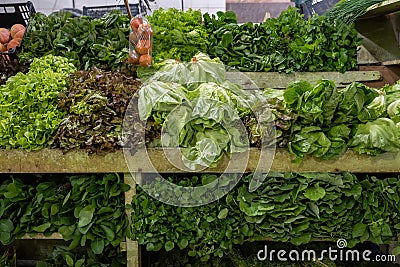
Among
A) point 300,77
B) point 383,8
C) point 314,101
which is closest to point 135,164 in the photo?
point 314,101

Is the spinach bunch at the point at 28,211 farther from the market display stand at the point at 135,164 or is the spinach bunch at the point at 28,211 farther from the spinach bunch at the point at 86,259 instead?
the spinach bunch at the point at 86,259

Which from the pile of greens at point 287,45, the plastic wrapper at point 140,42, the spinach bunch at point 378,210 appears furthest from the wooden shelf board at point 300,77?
the spinach bunch at point 378,210

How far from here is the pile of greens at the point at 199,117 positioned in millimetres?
1717

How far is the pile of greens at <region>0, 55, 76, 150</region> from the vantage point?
5.99ft

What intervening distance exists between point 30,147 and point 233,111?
90 centimetres

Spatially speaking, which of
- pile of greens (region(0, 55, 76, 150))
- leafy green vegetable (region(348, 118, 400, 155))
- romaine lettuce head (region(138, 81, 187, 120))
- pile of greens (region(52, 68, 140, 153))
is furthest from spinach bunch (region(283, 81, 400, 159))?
pile of greens (region(0, 55, 76, 150))

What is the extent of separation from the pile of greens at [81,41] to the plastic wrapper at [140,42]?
0.45 ft

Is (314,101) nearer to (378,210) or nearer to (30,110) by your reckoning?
(378,210)

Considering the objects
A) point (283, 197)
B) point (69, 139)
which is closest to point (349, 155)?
point (283, 197)

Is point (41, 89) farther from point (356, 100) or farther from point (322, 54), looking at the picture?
point (322, 54)

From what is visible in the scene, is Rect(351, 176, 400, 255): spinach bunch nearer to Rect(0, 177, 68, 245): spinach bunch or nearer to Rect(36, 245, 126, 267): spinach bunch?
Rect(36, 245, 126, 267): spinach bunch

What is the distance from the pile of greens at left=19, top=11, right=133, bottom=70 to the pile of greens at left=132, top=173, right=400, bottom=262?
0.93 metres

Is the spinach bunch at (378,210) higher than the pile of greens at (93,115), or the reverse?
the pile of greens at (93,115)

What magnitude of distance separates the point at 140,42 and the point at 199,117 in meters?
0.67
